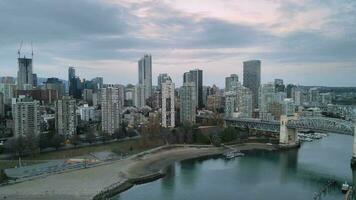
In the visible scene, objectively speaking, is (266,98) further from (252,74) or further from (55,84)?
(55,84)

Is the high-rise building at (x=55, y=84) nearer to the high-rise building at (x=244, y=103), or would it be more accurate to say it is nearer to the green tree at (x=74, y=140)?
the high-rise building at (x=244, y=103)

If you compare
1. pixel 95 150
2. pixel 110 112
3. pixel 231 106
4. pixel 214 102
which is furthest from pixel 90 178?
pixel 214 102

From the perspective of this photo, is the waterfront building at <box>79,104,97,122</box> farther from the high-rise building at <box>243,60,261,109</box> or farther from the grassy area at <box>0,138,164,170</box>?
the high-rise building at <box>243,60,261,109</box>

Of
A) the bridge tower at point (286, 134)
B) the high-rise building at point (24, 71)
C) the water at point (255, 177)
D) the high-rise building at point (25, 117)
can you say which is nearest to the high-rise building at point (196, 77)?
the bridge tower at point (286, 134)

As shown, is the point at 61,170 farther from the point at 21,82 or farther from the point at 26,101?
the point at 21,82

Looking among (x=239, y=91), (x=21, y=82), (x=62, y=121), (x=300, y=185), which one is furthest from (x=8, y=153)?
(x=21, y=82)
